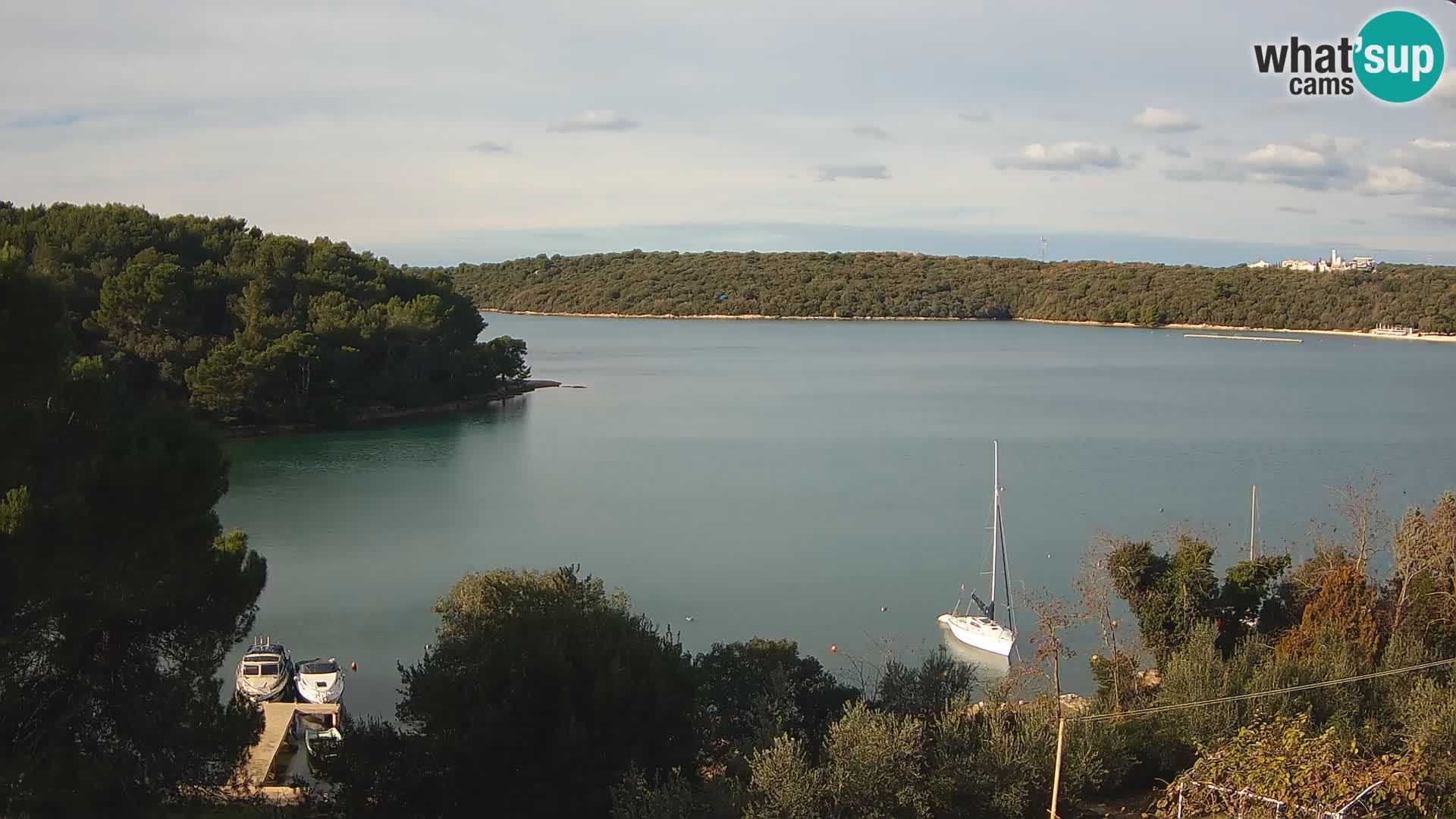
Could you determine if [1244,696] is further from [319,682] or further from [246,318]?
[246,318]

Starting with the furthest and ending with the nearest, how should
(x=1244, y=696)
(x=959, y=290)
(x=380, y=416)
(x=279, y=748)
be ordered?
1. (x=959, y=290)
2. (x=380, y=416)
3. (x=279, y=748)
4. (x=1244, y=696)

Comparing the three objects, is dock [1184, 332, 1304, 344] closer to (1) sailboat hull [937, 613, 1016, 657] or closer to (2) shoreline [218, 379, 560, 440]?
(2) shoreline [218, 379, 560, 440]

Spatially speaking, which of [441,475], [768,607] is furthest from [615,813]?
[441,475]

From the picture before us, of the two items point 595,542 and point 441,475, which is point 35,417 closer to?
point 595,542

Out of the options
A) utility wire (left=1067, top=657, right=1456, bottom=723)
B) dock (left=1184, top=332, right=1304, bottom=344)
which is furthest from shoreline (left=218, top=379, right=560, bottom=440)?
dock (left=1184, top=332, right=1304, bottom=344)

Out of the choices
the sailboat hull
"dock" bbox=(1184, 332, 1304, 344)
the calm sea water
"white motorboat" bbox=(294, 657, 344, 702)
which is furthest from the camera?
"dock" bbox=(1184, 332, 1304, 344)

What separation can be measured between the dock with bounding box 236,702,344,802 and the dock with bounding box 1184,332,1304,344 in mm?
69449

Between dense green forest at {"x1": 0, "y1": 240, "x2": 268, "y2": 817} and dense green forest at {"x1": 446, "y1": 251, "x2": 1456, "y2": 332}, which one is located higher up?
dense green forest at {"x1": 446, "y1": 251, "x2": 1456, "y2": 332}

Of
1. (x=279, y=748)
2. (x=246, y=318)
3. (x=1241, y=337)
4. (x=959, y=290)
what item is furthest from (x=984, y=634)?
(x=959, y=290)

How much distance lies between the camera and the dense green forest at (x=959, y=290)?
7950 cm

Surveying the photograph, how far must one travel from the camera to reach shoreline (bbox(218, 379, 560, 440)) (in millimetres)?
31859

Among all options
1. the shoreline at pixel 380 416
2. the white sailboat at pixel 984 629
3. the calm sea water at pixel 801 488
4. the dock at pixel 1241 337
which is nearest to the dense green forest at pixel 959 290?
the dock at pixel 1241 337

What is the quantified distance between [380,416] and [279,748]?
25.9 meters

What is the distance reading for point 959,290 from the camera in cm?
9600
